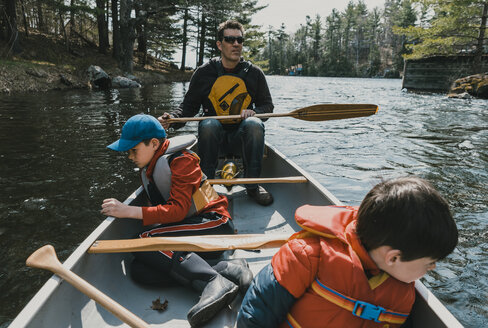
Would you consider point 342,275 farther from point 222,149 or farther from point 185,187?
point 222,149

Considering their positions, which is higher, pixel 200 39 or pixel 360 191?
pixel 200 39

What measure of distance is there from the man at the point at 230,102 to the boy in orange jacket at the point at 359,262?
213cm

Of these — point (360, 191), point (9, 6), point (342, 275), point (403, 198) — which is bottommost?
point (360, 191)

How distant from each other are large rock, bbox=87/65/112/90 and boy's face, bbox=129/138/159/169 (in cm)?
1675

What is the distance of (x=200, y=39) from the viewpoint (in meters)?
31.8

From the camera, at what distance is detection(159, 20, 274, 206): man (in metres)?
3.53

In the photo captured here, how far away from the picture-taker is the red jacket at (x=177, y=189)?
2152 millimetres

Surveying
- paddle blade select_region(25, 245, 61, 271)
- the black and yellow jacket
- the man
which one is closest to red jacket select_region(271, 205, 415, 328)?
paddle blade select_region(25, 245, 61, 271)

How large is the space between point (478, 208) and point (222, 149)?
312 cm

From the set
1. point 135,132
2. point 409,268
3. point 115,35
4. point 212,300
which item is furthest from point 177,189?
point 115,35

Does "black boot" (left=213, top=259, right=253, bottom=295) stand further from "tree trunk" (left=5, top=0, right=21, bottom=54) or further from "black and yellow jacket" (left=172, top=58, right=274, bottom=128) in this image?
"tree trunk" (left=5, top=0, right=21, bottom=54)

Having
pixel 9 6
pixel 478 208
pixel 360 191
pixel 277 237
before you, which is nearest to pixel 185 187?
pixel 277 237

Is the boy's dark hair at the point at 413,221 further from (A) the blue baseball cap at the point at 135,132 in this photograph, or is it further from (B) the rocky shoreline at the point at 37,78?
(B) the rocky shoreline at the point at 37,78

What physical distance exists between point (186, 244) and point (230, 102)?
2503 millimetres
